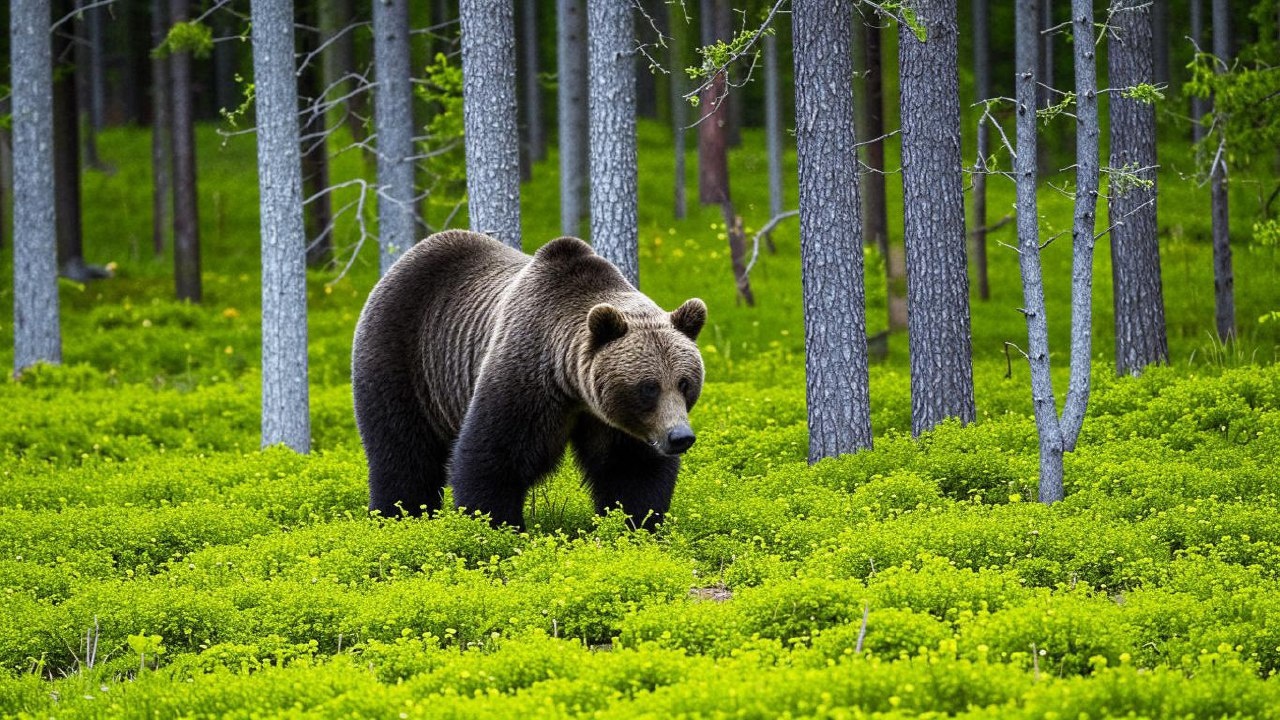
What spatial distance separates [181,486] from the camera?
1214cm

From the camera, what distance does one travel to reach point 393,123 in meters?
18.1

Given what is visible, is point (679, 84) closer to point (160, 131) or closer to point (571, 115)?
point (571, 115)

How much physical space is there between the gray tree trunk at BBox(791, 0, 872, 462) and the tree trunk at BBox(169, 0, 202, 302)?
547 inches

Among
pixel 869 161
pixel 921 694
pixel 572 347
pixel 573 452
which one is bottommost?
pixel 921 694

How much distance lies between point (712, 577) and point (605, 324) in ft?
5.50

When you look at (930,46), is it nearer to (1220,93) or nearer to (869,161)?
(1220,93)

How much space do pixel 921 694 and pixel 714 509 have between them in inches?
160

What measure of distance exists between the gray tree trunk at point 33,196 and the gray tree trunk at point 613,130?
32.0ft

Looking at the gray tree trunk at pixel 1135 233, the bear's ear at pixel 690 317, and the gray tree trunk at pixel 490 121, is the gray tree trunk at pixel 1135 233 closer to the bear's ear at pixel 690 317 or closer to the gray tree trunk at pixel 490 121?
the gray tree trunk at pixel 490 121

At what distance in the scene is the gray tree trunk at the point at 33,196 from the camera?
18.7 m

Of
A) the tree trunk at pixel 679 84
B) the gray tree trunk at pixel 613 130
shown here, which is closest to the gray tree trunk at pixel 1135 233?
the gray tree trunk at pixel 613 130

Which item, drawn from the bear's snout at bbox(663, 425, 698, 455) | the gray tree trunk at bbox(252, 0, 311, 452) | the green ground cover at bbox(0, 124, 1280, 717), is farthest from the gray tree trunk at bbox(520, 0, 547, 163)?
the bear's snout at bbox(663, 425, 698, 455)

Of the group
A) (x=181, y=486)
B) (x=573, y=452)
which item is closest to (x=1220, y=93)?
(x=573, y=452)

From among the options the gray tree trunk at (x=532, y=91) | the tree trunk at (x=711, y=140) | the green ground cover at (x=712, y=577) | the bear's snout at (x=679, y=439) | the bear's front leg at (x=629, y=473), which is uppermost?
the gray tree trunk at (x=532, y=91)
